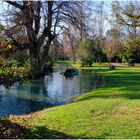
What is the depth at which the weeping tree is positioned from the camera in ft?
114

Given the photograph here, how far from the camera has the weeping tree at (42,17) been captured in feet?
114

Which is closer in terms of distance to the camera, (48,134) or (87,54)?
(48,134)

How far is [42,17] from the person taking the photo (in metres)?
36.3

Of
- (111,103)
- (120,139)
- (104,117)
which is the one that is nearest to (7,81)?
(120,139)

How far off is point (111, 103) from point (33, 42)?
70.2ft

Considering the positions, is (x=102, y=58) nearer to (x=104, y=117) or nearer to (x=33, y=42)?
(x=33, y=42)

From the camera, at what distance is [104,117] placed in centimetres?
1455

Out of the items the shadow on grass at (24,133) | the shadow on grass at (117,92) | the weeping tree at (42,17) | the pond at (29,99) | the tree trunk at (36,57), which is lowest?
the pond at (29,99)

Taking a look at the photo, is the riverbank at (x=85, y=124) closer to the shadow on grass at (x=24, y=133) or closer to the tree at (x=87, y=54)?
the shadow on grass at (x=24, y=133)

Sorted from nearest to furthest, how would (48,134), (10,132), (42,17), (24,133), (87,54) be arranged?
1. (10,132)
2. (24,133)
3. (48,134)
4. (42,17)
5. (87,54)

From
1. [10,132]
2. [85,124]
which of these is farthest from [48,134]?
[85,124]

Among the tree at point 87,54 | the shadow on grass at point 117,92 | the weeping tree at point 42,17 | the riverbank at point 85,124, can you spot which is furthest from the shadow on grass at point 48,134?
the tree at point 87,54

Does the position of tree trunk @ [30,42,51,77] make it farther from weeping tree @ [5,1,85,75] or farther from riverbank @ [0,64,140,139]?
riverbank @ [0,64,140,139]

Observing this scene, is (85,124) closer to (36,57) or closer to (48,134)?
(48,134)
